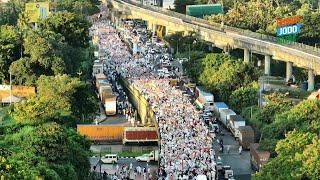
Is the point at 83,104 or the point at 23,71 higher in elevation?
the point at 23,71

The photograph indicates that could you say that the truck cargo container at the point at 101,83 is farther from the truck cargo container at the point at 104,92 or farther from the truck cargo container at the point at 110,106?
the truck cargo container at the point at 110,106

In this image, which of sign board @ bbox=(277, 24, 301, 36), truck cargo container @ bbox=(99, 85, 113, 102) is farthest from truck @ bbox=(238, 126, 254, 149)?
sign board @ bbox=(277, 24, 301, 36)

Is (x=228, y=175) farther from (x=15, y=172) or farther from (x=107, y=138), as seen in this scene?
(x=15, y=172)

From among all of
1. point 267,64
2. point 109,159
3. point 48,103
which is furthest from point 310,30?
point 109,159

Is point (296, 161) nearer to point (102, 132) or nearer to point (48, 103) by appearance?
point (48, 103)

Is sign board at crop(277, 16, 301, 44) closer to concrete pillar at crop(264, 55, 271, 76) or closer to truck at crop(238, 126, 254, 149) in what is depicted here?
concrete pillar at crop(264, 55, 271, 76)

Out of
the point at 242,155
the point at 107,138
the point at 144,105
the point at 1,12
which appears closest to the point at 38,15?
the point at 1,12
